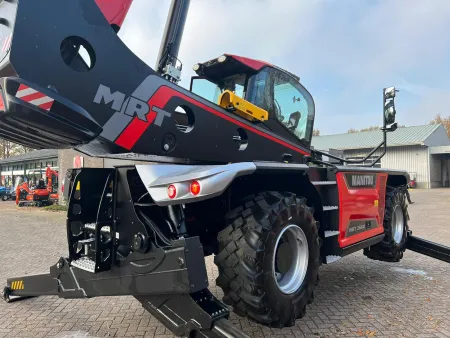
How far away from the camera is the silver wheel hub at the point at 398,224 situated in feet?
19.7

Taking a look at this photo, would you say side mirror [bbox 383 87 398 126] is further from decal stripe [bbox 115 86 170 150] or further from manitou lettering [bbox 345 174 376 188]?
decal stripe [bbox 115 86 170 150]

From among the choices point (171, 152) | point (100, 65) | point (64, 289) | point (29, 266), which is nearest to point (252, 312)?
point (171, 152)

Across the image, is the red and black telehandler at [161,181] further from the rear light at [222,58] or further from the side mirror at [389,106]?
the side mirror at [389,106]

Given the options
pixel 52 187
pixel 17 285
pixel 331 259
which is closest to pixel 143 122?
pixel 331 259

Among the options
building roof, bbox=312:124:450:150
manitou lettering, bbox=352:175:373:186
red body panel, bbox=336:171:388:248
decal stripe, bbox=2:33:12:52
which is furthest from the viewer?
building roof, bbox=312:124:450:150

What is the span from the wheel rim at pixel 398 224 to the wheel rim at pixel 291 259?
3.20m

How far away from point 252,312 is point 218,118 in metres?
1.76

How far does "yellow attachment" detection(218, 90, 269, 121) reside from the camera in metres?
3.67

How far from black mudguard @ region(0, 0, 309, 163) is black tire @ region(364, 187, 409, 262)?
10.3ft

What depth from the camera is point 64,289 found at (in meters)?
3.30

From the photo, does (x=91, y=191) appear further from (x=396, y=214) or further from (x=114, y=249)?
(x=396, y=214)

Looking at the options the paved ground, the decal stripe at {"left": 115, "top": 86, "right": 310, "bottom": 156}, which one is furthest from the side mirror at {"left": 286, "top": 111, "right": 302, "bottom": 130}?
the paved ground

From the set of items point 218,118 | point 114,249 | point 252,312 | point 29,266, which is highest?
point 218,118

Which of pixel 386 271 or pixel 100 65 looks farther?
pixel 386 271
